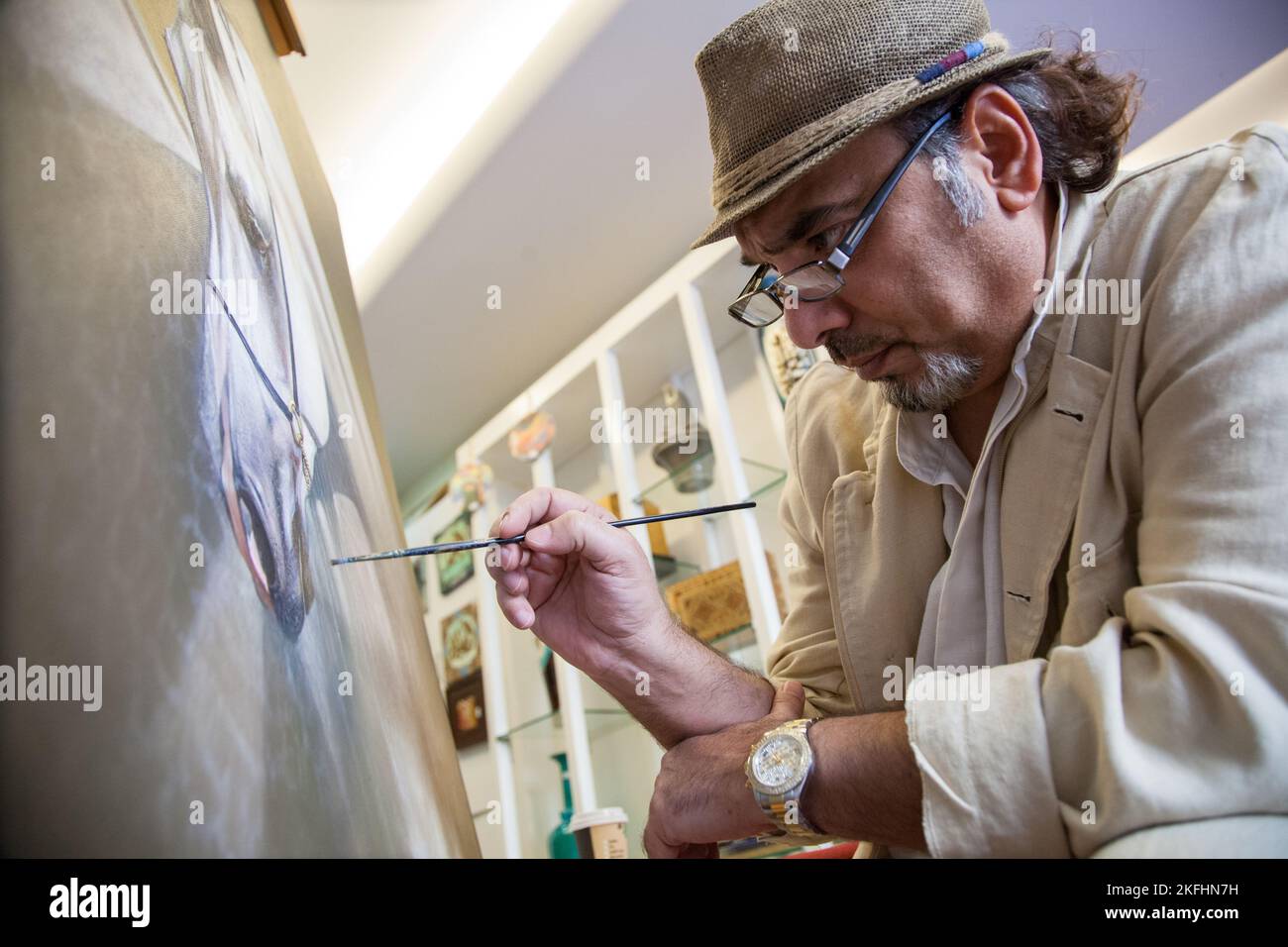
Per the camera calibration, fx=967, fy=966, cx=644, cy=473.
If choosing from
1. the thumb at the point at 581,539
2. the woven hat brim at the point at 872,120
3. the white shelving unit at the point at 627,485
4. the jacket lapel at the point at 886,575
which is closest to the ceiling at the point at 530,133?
the white shelving unit at the point at 627,485

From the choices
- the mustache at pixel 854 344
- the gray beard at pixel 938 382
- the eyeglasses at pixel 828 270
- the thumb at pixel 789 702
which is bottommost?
the thumb at pixel 789 702

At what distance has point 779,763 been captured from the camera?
3.10 ft

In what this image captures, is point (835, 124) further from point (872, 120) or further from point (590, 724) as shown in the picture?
point (590, 724)

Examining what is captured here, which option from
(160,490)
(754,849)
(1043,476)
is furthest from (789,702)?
(754,849)

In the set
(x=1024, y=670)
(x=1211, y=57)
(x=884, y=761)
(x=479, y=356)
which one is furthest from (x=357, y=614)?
(x=1211, y=57)

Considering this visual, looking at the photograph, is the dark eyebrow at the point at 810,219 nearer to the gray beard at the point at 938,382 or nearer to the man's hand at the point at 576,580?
the gray beard at the point at 938,382

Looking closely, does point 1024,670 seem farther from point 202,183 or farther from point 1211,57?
point 1211,57

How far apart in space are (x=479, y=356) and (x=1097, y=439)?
2.12 m

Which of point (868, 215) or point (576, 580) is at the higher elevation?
point (868, 215)

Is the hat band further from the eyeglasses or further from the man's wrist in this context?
the man's wrist

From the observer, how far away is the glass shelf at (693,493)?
8.05 feet

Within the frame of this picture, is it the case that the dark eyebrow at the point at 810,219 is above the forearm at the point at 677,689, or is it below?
above

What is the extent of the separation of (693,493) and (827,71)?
1.65 meters
